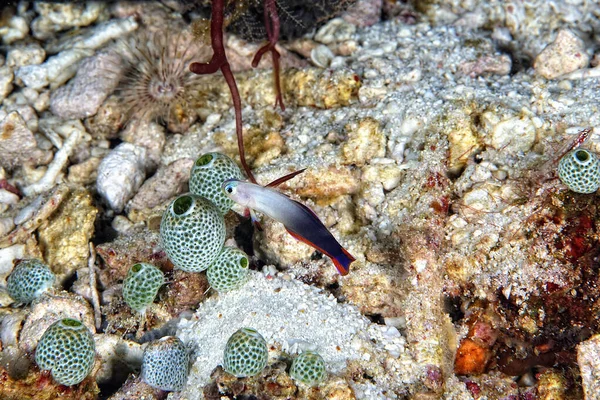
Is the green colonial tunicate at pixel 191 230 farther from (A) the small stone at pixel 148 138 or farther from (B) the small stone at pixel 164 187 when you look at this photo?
(A) the small stone at pixel 148 138

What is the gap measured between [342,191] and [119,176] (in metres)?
2.11

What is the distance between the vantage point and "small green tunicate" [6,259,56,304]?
11.8 ft

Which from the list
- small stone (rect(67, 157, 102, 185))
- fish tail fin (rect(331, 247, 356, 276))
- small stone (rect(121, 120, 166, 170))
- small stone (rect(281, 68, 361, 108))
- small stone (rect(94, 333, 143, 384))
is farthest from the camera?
small stone (rect(121, 120, 166, 170))

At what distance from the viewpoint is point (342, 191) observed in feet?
12.9

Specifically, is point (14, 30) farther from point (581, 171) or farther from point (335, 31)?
point (581, 171)

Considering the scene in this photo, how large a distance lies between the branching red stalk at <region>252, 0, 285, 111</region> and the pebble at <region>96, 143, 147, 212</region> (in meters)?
1.51

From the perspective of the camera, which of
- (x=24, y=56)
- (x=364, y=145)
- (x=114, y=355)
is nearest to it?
(x=114, y=355)

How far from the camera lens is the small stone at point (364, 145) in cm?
388

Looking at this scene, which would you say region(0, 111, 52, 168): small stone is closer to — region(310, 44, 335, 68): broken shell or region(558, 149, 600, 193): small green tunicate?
region(310, 44, 335, 68): broken shell

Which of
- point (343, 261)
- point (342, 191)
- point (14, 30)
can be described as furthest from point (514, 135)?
Answer: point (14, 30)

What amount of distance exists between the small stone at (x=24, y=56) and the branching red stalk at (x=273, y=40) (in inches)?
100

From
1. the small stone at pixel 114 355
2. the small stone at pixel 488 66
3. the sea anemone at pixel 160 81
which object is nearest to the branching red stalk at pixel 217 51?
the sea anemone at pixel 160 81

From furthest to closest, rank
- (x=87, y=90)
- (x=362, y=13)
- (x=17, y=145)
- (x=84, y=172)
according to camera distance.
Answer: (x=362, y=13) → (x=87, y=90) → (x=84, y=172) → (x=17, y=145)

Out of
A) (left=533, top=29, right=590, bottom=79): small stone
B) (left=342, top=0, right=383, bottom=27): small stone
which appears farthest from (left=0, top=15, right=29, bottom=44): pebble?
(left=533, top=29, right=590, bottom=79): small stone
